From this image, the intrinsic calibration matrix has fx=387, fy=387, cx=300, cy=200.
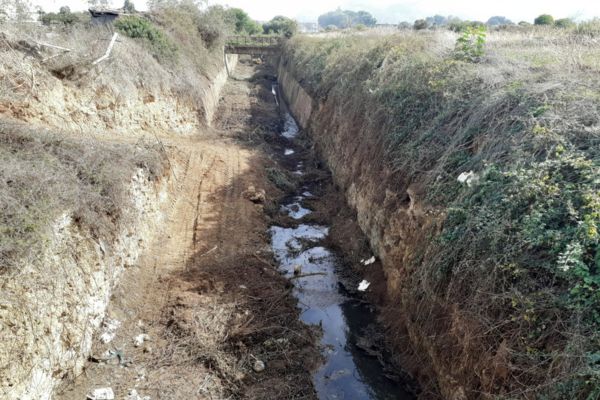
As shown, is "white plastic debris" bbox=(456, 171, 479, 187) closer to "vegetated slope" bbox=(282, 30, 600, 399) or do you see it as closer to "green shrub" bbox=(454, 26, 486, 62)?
"vegetated slope" bbox=(282, 30, 600, 399)

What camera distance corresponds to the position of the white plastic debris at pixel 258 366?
7.66 meters

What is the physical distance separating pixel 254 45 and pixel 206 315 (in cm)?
3364

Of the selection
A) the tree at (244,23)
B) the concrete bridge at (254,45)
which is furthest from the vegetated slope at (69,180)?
the tree at (244,23)

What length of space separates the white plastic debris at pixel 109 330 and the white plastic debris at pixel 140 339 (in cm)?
45

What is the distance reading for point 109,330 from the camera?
8.01 metres

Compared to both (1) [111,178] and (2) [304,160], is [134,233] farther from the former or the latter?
(2) [304,160]

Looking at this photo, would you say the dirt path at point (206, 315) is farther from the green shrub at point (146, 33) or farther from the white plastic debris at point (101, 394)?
the green shrub at point (146, 33)

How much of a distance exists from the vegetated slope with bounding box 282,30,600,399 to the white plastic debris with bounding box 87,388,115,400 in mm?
5646

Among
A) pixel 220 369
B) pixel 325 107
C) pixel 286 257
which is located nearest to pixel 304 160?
pixel 325 107

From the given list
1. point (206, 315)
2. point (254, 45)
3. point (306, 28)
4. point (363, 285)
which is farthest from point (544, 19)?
point (306, 28)

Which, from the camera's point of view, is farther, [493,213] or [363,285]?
[363,285]

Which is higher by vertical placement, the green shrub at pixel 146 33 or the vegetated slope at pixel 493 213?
the green shrub at pixel 146 33

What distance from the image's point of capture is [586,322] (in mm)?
4820

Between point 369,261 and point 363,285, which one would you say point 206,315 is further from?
point 369,261
